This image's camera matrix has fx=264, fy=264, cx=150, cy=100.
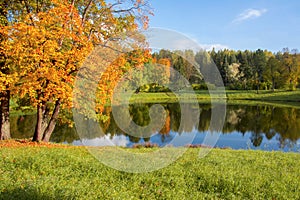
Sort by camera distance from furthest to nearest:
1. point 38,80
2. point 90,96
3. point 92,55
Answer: point 90,96 → point 92,55 → point 38,80

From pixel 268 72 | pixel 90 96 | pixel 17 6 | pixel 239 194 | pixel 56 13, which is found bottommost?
pixel 239 194

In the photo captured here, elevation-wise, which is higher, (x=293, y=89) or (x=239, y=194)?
(x=293, y=89)

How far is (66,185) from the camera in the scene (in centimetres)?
609

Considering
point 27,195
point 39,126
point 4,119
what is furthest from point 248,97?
point 27,195

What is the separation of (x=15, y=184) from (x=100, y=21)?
9189 mm

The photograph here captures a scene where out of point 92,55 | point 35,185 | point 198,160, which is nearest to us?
point 35,185

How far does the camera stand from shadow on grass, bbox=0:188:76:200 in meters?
5.26

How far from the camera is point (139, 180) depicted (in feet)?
22.6

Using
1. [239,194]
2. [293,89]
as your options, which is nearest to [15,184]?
[239,194]

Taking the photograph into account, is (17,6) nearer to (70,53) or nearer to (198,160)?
(70,53)

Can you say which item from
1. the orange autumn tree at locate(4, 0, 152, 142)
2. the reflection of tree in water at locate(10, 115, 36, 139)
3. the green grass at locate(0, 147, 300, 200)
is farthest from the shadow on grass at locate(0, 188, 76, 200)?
the reflection of tree in water at locate(10, 115, 36, 139)

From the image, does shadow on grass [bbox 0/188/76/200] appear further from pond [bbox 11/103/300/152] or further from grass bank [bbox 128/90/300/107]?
grass bank [bbox 128/90/300/107]

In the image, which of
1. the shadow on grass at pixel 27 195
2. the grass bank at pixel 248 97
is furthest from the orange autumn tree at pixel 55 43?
the grass bank at pixel 248 97

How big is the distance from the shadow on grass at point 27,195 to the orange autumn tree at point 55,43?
16.8ft
